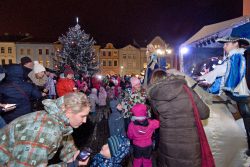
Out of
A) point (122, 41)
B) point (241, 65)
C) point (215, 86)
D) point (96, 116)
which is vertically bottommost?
point (96, 116)

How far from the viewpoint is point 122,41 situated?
78062 mm

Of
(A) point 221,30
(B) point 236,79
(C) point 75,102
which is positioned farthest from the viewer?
(A) point 221,30

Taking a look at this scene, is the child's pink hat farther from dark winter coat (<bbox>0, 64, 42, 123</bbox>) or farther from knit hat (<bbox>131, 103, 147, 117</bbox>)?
dark winter coat (<bbox>0, 64, 42, 123</bbox>)

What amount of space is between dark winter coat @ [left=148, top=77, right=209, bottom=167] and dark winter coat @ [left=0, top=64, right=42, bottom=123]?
289cm

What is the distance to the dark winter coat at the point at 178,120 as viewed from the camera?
11.0 feet

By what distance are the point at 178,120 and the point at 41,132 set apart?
5.87ft

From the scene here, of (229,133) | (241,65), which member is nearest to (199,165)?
(229,133)

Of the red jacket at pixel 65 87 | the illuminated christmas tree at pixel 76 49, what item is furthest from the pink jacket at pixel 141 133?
the illuminated christmas tree at pixel 76 49

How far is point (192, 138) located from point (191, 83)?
3.33 ft

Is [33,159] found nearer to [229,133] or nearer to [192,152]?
[192,152]

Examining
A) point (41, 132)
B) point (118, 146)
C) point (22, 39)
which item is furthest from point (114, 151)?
point (22, 39)

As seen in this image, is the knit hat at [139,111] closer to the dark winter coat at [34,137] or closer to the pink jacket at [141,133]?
the pink jacket at [141,133]

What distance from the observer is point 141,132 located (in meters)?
4.62

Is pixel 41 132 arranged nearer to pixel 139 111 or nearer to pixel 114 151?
pixel 114 151
